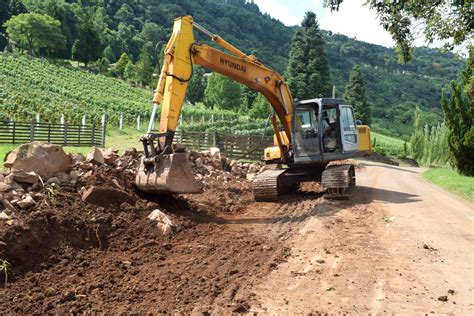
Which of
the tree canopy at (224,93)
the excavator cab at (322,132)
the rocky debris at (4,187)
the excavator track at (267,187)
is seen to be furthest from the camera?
the tree canopy at (224,93)

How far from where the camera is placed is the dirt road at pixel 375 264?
5.00 meters

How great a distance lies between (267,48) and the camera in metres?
176

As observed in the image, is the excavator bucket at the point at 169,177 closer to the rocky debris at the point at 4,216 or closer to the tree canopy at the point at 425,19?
the rocky debris at the point at 4,216

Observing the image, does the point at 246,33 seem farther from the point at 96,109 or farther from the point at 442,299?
the point at 442,299

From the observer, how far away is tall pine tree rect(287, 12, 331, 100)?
129 feet

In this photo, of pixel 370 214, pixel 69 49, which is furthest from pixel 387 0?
pixel 69 49

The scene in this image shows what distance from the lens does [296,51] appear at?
40.7 metres

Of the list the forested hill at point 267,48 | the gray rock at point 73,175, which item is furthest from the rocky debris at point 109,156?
the forested hill at point 267,48

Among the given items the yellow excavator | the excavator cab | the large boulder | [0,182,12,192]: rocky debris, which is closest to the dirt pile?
[0,182,12,192]: rocky debris

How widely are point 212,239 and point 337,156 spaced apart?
5165 mm

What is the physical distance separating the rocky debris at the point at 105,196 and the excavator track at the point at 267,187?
4124 millimetres

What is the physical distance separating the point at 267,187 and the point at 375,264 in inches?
210

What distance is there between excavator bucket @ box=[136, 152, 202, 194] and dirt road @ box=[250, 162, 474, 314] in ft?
7.20

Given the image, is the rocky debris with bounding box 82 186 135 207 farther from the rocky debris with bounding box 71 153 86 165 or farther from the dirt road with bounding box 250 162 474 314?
the dirt road with bounding box 250 162 474 314
